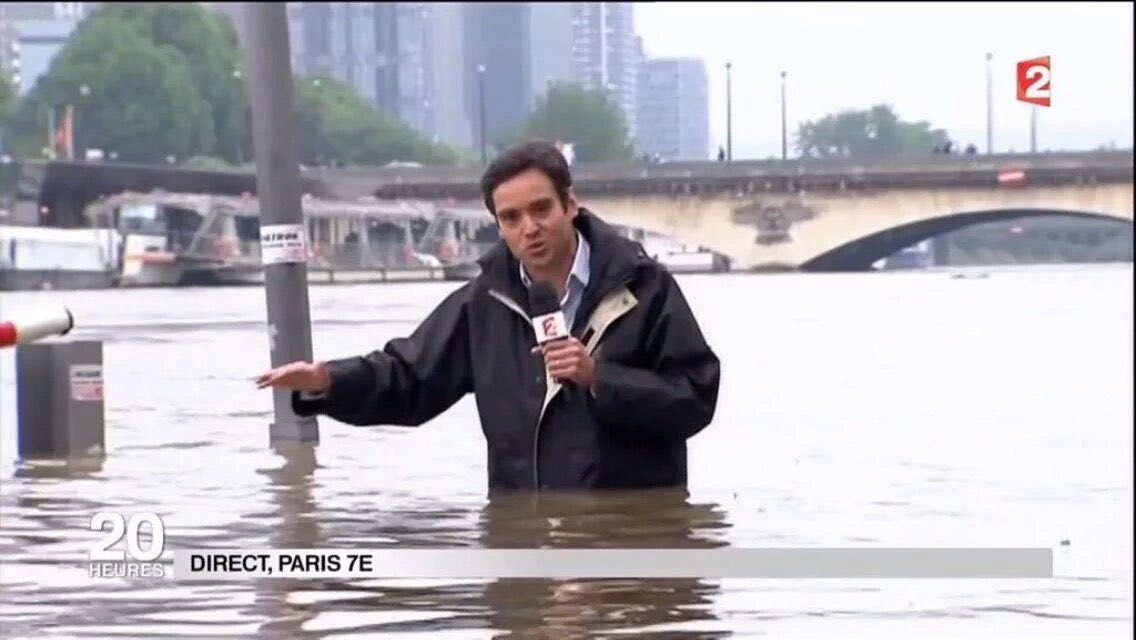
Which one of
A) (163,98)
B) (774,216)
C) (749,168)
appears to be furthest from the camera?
(163,98)

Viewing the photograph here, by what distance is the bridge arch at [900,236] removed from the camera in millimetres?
47562

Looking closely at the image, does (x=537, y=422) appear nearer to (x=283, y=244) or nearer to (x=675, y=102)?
(x=283, y=244)

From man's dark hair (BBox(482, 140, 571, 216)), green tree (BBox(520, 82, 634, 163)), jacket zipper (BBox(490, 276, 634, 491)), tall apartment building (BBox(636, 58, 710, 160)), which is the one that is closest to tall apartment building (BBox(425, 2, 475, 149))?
green tree (BBox(520, 82, 634, 163))

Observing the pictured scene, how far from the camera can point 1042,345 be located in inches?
1105

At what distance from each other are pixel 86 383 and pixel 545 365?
6.25 m

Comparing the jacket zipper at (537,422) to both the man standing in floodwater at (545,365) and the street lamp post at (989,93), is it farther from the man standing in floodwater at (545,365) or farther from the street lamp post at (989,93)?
the street lamp post at (989,93)

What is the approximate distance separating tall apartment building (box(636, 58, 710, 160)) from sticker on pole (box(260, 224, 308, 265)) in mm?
2649

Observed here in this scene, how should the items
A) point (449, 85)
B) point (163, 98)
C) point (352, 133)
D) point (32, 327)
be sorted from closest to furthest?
point (32, 327) < point (449, 85) < point (352, 133) < point (163, 98)

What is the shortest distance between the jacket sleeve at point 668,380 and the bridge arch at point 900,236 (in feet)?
127

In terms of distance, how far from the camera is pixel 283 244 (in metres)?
12.6

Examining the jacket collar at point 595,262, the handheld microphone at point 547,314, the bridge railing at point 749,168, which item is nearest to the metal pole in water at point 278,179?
the jacket collar at point 595,262

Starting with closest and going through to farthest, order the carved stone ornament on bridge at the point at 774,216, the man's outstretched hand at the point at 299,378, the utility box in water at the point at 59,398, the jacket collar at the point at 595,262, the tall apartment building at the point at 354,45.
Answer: the man's outstretched hand at the point at 299,378, the jacket collar at the point at 595,262, the utility box in water at the point at 59,398, the tall apartment building at the point at 354,45, the carved stone ornament on bridge at the point at 774,216

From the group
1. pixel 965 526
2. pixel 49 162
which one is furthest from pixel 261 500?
pixel 49 162

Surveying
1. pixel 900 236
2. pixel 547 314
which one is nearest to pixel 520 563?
pixel 547 314
